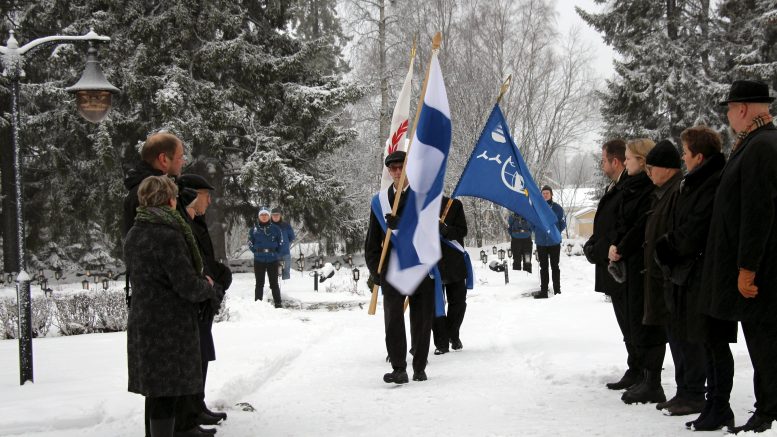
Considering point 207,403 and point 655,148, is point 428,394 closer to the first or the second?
point 207,403

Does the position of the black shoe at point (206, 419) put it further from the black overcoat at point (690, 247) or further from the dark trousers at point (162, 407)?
the black overcoat at point (690, 247)

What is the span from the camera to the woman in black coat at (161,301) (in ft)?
14.0

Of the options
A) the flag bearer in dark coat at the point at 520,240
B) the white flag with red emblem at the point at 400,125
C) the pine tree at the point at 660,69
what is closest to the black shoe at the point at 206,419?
the white flag with red emblem at the point at 400,125

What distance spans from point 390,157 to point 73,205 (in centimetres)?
2016

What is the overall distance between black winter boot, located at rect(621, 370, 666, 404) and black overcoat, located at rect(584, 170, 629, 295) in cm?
→ 77

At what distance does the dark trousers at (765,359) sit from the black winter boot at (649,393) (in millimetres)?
1349

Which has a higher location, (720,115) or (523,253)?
(720,115)

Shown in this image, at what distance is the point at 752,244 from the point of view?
13.9 feet

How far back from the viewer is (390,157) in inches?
285

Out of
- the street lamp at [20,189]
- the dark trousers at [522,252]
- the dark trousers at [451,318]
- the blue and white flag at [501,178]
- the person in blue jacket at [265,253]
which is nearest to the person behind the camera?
the street lamp at [20,189]

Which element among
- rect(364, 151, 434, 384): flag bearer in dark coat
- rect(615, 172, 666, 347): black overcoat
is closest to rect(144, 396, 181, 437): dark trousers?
rect(364, 151, 434, 384): flag bearer in dark coat

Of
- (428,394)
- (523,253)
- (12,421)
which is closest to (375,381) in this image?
(428,394)

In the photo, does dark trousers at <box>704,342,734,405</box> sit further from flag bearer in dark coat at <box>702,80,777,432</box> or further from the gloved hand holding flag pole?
the gloved hand holding flag pole

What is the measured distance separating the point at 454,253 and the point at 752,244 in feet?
14.7
